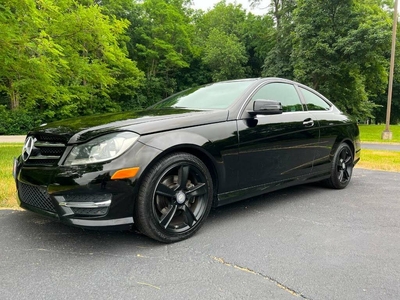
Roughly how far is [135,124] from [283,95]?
208 cm

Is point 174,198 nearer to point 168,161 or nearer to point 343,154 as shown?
point 168,161

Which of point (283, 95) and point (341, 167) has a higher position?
point (283, 95)

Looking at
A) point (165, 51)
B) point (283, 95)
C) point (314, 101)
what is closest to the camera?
point (283, 95)

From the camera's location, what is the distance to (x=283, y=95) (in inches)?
160

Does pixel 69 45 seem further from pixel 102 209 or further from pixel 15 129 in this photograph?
pixel 15 129

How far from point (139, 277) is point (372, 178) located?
473 cm

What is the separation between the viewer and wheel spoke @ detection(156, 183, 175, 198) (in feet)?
8.94

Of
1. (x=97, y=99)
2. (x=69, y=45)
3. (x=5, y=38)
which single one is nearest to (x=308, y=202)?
(x=5, y=38)

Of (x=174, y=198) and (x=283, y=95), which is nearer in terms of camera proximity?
(x=174, y=198)

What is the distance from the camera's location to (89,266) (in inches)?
95.3

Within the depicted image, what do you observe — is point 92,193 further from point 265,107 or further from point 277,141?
point 277,141

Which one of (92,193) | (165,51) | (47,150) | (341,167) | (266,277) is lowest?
(266,277)

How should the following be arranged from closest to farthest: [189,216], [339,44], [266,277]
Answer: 1. [266,277]
2. [189,216]
3. [339,44]

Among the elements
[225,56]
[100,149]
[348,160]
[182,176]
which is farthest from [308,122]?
[225,56]
